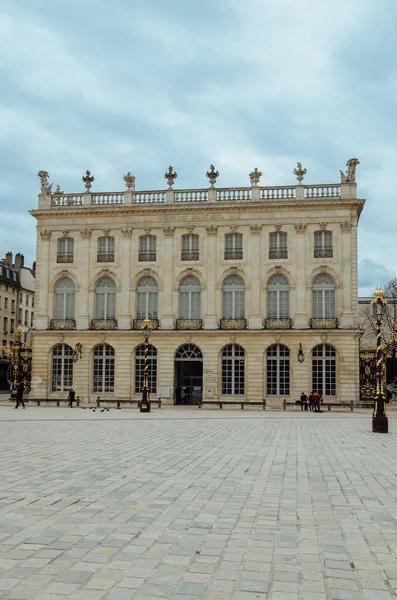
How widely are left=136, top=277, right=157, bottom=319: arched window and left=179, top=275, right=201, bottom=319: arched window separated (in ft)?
5.98

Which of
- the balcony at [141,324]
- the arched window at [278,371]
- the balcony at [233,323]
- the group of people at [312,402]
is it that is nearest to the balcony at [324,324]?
the arched window at [278,371]

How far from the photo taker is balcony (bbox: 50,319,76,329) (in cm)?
4462

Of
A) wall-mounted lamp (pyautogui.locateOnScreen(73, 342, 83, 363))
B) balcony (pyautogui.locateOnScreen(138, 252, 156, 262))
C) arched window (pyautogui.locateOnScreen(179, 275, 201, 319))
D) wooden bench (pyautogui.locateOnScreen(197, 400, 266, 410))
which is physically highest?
balcony (pyautogui.locateOnScreen(138, 252, 156, 262))

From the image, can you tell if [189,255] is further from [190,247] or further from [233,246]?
[233,246]

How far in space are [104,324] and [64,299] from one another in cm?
353

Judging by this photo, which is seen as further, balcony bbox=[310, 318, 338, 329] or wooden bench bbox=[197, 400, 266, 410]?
balcony bbox=[310, 318, 338, 329]

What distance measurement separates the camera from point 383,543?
6656 mm

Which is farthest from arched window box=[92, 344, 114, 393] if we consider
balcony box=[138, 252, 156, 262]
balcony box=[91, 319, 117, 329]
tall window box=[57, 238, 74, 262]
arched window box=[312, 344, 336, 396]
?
arched window box=[312, 344, 336, 396]

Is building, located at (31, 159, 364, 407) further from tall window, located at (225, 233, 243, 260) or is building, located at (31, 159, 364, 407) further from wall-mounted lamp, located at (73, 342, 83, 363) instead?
wall-mounted lamp, located at (73, 342, 83, 363)

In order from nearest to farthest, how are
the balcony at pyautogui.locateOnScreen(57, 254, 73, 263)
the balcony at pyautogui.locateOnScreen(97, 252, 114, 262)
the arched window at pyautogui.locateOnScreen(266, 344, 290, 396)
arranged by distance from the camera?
1. the arched window at pyautogui.locateOnScreen(266, 344, 290, 396)
2. the balcony at pyautogui.locateOnScreen(97, 252, 114, 262)
3. the balcony at pyautogui.locateOnScreen(57, 254, 73, 263)

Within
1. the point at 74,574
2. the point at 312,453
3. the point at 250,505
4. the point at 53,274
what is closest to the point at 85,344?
the point at 53,274

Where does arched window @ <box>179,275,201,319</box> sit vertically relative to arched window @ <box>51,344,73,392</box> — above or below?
above

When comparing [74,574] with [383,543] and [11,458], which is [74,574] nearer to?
[383,543]

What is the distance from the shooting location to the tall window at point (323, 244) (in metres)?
42.6
